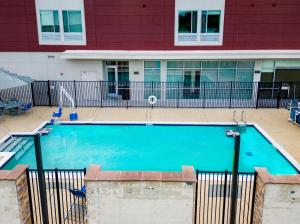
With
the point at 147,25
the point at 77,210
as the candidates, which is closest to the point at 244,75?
the point at 147,25

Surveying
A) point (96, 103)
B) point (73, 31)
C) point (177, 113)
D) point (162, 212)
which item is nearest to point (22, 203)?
point (162, 212)

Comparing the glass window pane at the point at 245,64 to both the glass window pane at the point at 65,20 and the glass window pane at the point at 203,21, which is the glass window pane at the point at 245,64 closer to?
the glass window pane at the point at 203,21

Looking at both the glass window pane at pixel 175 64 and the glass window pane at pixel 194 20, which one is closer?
the glass window pane at pixel 194 20

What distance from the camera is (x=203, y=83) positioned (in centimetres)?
1919

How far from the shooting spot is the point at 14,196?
6.27 meters

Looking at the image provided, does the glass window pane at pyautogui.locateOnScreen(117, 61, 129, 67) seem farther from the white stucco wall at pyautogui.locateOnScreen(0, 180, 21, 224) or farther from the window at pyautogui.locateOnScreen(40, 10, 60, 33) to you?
the white stucco wall at pyautogui.locateOnScreen(0, 180, 21, 224)

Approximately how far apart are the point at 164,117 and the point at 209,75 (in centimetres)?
505

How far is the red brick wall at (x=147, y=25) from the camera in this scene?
57.9ft

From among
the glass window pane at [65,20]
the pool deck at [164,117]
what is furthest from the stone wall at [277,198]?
the glass window pane at [65,20]

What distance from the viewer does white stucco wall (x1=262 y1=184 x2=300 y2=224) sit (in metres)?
6.10

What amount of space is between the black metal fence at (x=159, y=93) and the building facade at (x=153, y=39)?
1.47 feet

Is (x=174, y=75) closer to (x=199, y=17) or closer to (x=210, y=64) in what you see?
(x=210, y=64)

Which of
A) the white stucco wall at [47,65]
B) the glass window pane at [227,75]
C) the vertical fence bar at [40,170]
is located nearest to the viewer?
the vertical fence bar at [40,170]

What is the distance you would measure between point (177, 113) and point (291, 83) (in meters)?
7.51
